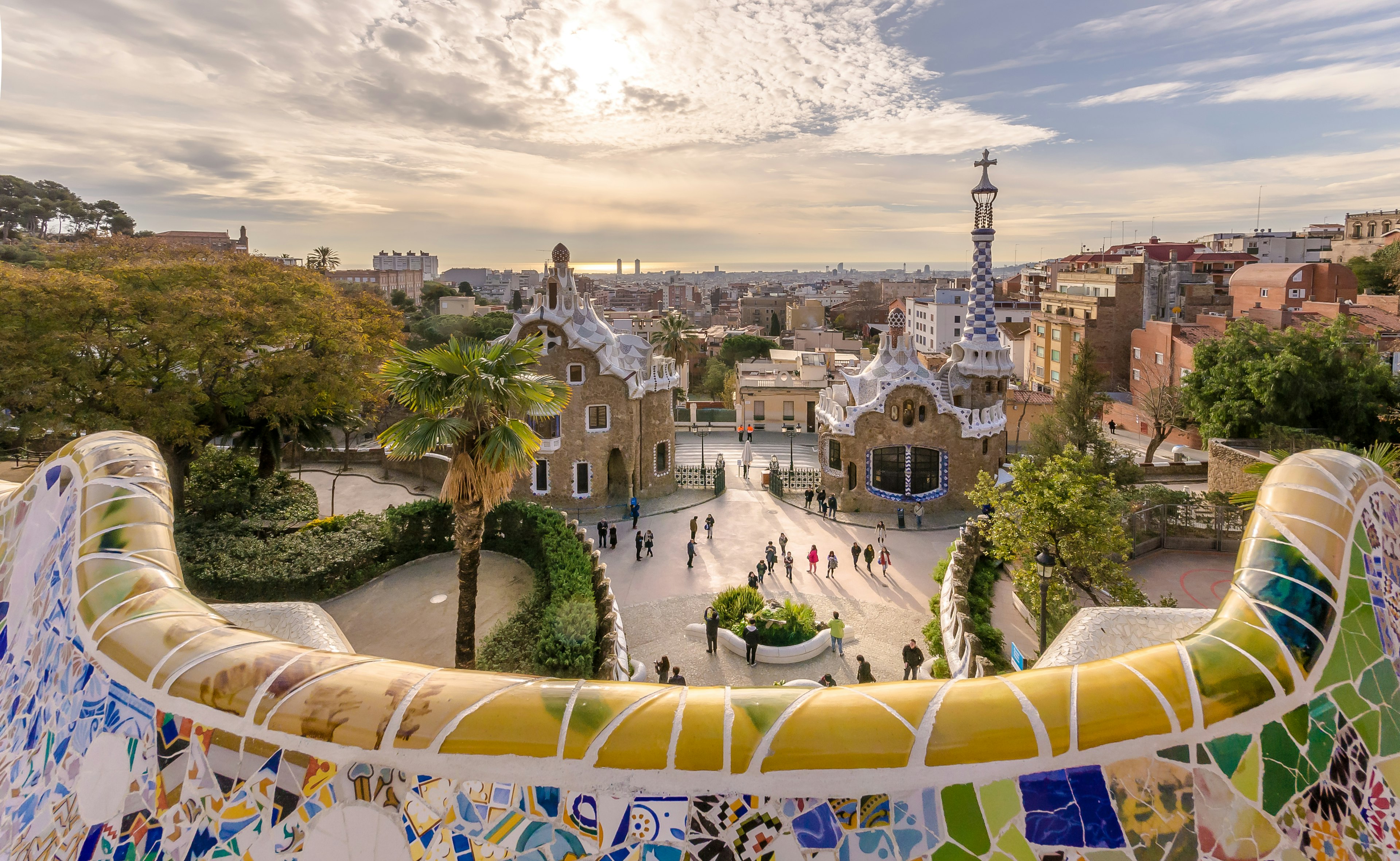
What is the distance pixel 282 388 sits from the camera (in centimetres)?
2609

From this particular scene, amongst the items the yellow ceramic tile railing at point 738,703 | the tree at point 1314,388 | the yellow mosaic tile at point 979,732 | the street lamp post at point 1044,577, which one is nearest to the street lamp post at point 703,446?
the street lamp post at point 1044,577

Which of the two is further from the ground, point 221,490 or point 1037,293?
point 1037,293

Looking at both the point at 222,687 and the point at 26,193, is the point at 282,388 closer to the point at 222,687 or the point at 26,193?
the point at 222,687

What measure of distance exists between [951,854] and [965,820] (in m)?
0.18

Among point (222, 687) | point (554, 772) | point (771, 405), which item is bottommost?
point (771, 405)

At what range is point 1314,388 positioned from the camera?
30703 millimetres

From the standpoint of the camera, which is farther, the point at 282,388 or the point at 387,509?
the point at 282,388

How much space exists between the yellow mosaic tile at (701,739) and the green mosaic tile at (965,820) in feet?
3.63

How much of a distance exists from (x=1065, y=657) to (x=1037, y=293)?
3315 inches

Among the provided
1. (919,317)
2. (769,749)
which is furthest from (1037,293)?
(769,749)

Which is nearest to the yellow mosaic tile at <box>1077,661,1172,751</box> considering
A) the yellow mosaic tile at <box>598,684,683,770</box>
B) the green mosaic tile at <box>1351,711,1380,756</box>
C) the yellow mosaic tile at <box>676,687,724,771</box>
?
the green mosaic tile at <box>1351,711,1380,756</box>

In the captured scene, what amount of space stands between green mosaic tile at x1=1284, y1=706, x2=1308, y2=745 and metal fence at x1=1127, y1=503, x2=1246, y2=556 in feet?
78.4

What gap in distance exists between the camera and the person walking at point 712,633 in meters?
19.6

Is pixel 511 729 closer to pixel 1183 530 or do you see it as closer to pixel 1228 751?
pixel 1228 751
